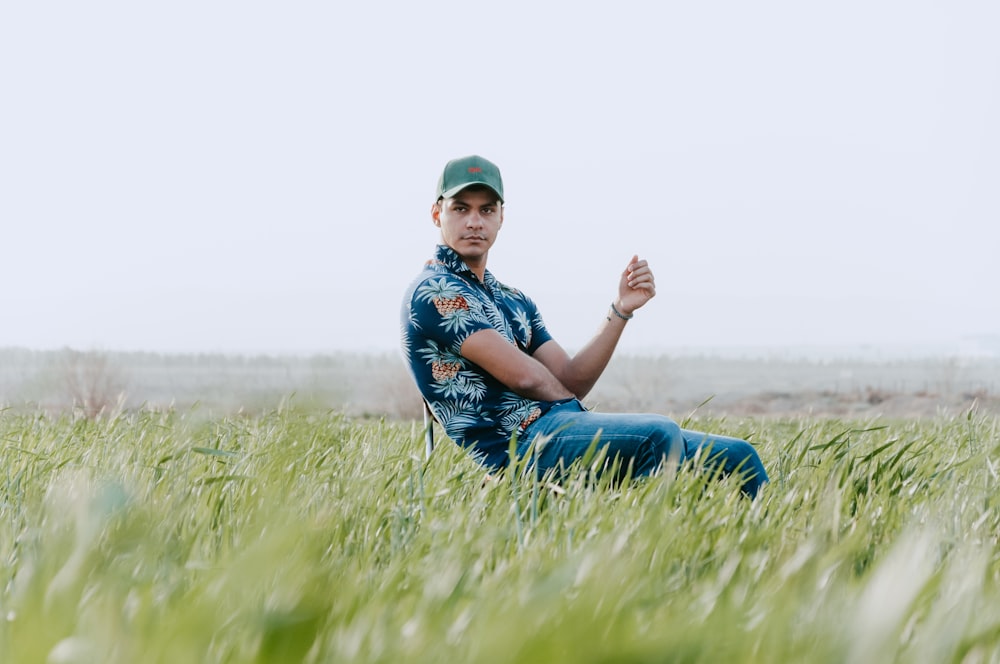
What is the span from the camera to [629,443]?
2611mm

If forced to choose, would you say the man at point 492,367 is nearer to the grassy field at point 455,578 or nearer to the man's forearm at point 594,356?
the man's forearm at point 594,356

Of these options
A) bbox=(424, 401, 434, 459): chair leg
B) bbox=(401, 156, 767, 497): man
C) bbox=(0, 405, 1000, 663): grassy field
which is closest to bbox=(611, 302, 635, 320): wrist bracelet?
bbox=(401, 156, 767, 497): man

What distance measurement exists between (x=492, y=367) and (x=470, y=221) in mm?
572

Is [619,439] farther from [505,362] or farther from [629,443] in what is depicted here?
[505,362]

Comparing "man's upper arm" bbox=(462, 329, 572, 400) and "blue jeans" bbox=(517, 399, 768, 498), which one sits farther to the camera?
"man's upper arm" bbox=(462, 329, 572, 400)

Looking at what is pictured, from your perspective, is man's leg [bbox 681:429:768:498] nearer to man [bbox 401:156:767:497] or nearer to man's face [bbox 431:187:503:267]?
man [bbox 401:156:767:497]

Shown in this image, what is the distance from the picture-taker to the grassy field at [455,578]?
677 millimetres

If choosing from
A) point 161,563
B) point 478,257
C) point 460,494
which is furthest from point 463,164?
point 161,563

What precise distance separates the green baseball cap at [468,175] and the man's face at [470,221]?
3 cm

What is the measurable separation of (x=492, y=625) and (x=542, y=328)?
2805mm

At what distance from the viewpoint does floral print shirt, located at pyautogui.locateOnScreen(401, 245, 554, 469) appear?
2.83 meters

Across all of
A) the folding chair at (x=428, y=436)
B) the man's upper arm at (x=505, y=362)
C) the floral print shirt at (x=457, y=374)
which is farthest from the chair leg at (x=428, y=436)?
the man's upper arm at (x=505, y=362)

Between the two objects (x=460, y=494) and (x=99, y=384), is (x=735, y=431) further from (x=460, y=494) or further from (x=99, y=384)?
(x=99, y=384)

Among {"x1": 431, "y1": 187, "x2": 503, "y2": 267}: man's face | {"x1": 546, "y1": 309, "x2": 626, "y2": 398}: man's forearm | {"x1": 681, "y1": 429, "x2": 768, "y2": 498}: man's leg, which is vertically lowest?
{"x1": 681, "y1": 429, "x2": 768, "y2": 498}: man's leg
